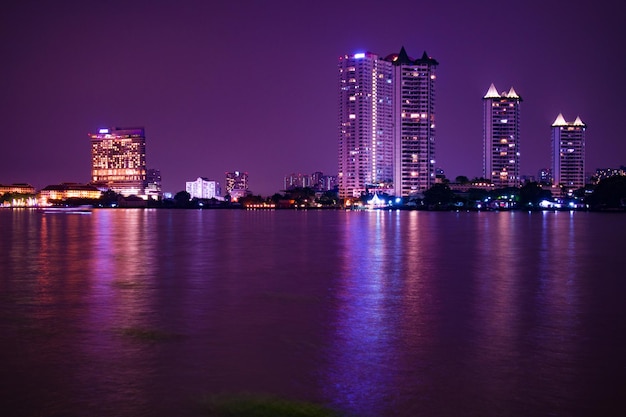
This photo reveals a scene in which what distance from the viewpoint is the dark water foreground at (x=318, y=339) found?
9.59 meters

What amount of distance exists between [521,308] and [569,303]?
2.07 metres

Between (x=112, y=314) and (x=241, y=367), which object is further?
(x=112, y=314)

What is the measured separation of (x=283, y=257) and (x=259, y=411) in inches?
936

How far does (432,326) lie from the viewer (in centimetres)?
1465

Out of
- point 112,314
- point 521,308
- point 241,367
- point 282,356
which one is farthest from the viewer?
point 521,308

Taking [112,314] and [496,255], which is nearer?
[112,314]

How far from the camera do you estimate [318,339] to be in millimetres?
13344

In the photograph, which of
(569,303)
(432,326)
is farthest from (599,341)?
(569,303)

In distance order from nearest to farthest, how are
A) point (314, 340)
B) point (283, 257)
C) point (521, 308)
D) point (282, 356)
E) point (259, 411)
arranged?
1. point (259, 411)
2. point (282, 356)
3. point (314, 340)
4. point (521, 308)
5. point (283, 257)

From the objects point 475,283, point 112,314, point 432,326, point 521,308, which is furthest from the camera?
point 475,283

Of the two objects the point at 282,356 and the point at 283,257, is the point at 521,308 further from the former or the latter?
the point at 283,257

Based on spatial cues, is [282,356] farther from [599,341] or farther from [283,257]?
[283,257]

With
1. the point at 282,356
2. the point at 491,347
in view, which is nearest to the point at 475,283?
the point at 491,347

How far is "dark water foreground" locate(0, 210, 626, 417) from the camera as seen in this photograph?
377 inches
